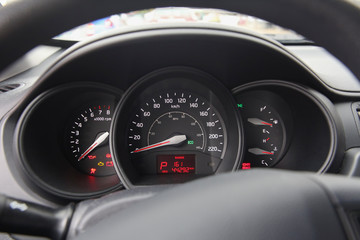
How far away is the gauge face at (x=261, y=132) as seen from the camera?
2.31m

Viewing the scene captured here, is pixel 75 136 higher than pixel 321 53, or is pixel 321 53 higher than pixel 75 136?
pixel 321 53

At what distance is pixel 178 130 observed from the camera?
2365mm

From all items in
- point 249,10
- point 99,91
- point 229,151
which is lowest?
point 229,151

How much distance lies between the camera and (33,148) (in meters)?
1.86

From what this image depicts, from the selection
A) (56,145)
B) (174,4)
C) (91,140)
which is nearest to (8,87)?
(56,145)

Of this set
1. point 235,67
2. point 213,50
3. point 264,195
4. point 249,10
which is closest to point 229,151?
point 235,67

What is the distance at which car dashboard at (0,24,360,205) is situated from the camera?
67.0 inches

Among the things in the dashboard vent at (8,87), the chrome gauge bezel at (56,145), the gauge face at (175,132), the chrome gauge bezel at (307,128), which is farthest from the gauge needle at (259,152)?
the dashboard vent at (8,87)

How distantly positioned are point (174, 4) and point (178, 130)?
5.10ft

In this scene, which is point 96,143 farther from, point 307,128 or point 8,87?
point 307,128

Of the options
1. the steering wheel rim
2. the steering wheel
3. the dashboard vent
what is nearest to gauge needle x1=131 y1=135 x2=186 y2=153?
the dashboard vent

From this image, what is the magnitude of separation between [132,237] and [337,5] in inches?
29.2

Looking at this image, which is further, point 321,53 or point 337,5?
point 321,53

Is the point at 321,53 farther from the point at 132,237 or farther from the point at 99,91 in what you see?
the point at 132,237
